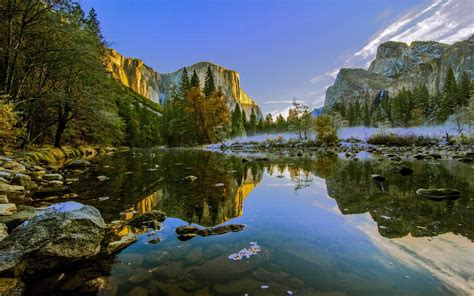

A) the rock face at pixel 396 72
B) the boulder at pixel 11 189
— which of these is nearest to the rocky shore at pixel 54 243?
the boulder at pixel 11 189

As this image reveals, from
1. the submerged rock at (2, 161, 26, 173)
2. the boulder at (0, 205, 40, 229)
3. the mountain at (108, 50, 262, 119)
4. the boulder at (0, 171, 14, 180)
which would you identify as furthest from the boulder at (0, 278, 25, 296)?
the mountain at (108, 50, 262, 119)

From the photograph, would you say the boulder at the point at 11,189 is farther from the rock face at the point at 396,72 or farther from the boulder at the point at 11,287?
the rock face at the point at 396,72

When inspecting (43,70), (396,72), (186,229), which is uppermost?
(396,72)

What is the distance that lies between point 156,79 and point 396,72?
17821 cm

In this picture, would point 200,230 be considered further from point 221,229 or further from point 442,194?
point 442,194

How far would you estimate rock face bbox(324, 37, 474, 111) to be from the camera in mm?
140975

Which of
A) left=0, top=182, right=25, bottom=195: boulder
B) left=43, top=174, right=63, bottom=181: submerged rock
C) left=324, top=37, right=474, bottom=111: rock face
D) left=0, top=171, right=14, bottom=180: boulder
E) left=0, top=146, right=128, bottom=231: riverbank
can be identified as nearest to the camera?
left=0, top=146, right=128, bottom=231: riverbank

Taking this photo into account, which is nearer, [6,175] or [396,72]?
[6,175]

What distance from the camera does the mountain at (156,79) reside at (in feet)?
491

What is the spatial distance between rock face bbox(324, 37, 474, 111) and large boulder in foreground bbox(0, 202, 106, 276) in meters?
156

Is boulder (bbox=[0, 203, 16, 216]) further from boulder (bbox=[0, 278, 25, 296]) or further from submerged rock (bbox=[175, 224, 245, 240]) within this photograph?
submerged rock (bbox=[175, 224, 245, 240])

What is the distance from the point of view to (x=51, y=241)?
8.72 feet

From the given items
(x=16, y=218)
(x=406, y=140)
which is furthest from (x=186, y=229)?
(x=406, y=140)

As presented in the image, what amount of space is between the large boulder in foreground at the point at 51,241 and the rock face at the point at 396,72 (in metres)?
156
